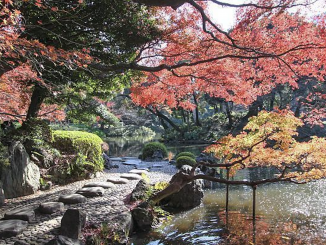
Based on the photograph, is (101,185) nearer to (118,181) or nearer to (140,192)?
(118,181)

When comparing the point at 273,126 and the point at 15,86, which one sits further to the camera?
the point at 15,86

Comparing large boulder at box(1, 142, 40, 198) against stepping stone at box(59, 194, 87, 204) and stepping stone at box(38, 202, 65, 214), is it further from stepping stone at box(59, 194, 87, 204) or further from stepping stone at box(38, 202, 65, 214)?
stepping stone at box(38, 202, 65, 214)

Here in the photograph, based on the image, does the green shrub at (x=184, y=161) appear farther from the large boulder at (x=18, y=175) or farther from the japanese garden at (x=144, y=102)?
the large boulder at (x=18, y=175)

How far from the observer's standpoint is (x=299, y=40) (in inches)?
210

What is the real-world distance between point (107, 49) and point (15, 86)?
259 centimetres

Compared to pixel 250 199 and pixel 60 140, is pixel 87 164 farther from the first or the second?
pixel 250 199

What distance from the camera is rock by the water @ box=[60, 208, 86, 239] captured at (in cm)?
409

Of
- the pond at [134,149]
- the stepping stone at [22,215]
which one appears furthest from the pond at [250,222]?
the pond at [134,149]

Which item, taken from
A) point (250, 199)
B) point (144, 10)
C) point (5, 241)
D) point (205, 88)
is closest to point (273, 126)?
point (205, 88)

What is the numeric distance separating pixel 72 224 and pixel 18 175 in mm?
2577

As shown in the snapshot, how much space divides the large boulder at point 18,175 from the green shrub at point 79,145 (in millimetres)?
1583

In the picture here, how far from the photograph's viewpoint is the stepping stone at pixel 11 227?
13.2 feet

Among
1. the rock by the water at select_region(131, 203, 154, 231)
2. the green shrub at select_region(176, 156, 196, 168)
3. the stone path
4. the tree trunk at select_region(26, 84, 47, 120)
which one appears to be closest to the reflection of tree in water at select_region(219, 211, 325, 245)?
the rock by the water at select_region(131, 203, 154, 231)

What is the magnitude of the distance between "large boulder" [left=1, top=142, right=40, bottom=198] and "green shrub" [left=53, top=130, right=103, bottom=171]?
1583 millimetres
